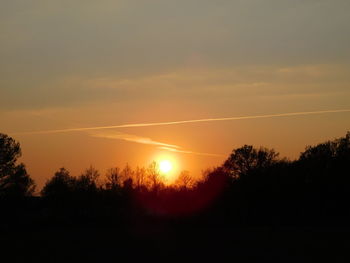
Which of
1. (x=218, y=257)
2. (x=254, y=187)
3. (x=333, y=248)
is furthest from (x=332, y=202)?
(x=218, y=257)

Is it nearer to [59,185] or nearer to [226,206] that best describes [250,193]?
[226,206]

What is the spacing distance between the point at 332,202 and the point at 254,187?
1239cm

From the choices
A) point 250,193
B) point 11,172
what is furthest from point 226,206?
point 11,172

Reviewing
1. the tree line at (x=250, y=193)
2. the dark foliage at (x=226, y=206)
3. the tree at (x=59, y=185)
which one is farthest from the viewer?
the tree at (x=59, y=185)

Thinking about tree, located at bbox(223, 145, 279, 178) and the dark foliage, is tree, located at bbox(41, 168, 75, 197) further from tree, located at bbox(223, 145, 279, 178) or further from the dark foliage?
A: tree, located at bbox(223, 145, 279, 178)

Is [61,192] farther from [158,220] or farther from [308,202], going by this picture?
[308,202]

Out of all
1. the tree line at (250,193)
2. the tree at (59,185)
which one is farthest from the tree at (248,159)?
the tree at (59,185)

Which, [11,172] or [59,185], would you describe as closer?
[11,172]

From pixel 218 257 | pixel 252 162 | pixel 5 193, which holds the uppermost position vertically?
pixel 252 162

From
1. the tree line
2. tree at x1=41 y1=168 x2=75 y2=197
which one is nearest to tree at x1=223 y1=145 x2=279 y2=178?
the tree line

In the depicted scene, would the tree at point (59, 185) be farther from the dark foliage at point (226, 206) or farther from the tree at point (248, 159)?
the tree at point (248, 159)

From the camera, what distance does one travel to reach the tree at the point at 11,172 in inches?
2697

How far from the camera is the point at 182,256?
30750mm

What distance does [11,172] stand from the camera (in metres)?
69.3
